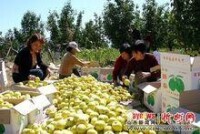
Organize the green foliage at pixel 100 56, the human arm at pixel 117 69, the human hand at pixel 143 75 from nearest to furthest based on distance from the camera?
the human hand at pixel 143 75 < the human arm at pixel 117 69 < the green foliage at pixel 100 56

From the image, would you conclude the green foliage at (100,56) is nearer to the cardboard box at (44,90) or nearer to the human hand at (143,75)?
the human hand at (143,75)

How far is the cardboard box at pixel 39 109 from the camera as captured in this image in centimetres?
398

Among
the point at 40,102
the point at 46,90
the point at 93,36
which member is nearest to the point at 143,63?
the point at 46,90

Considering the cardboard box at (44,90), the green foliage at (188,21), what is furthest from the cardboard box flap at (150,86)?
the green foliage at (188,21)

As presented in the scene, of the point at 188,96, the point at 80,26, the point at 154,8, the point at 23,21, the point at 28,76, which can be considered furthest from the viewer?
the point at 23,21

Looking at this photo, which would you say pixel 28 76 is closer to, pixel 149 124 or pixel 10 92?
pixel 10 92

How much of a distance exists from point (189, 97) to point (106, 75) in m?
5.17

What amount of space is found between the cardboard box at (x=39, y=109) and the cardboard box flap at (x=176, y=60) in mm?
1476

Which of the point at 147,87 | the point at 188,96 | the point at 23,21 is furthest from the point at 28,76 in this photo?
the point at 23,21

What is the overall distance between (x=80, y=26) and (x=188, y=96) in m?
26.4

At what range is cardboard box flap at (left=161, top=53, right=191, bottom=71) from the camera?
4.24 m

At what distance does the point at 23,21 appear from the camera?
109 feet

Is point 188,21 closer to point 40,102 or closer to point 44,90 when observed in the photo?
point 44,90

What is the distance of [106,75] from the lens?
8734 mm
